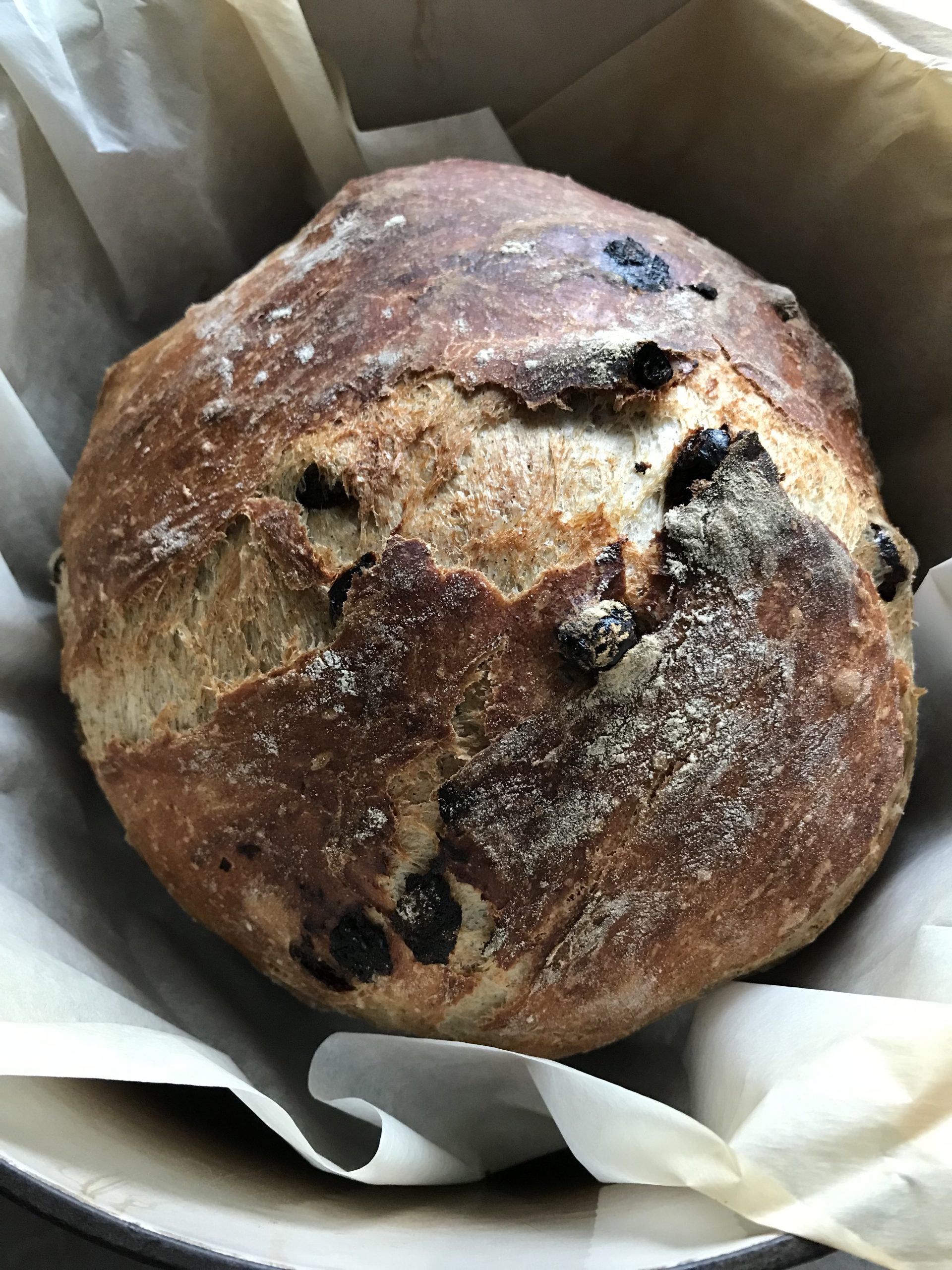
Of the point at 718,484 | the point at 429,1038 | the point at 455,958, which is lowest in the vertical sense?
the point at 429,1038

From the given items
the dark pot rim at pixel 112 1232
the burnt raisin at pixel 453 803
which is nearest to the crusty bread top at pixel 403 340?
the burnt raisin at pixel 453 803

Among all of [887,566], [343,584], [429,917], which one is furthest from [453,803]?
[887,566]

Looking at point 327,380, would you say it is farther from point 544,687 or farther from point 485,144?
point 485,144

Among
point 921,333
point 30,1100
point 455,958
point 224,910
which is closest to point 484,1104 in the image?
point 455,958

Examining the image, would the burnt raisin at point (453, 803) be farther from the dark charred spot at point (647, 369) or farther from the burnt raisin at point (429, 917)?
the dark charred spot at point (647, 369)

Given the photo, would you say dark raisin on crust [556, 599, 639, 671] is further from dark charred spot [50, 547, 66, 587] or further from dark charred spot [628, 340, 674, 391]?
dark charred spot [50, 547, 66, 587]

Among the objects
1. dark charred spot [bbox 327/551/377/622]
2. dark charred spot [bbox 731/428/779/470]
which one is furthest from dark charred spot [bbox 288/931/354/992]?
dark charred spot [bbox 731/428/779/470]

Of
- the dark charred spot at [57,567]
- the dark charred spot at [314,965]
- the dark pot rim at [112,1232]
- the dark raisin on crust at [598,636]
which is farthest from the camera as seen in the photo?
the dark charred spot at [57,567]
